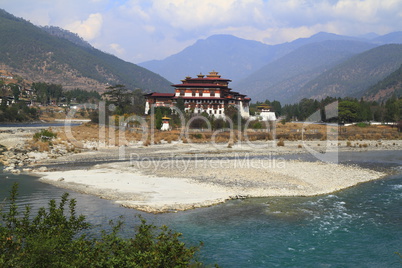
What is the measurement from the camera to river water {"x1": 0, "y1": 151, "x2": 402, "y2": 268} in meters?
13.9

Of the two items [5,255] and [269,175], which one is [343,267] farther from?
[269,175]

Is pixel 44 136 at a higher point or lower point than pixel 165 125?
lower

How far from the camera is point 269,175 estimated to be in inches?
1118

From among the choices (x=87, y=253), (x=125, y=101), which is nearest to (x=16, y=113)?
(x=125, y=101)

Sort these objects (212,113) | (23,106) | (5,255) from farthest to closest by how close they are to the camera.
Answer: (23,106) < (212,113) < (5,255)

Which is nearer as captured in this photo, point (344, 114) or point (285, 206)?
point (285, 206)

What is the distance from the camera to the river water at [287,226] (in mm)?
13914

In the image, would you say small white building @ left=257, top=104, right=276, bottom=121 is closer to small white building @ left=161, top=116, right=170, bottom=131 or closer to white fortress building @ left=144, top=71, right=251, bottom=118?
white fortress building @ left=144, top=71, right=251, bottom=118

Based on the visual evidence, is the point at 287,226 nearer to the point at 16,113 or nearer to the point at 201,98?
the point at 201,98

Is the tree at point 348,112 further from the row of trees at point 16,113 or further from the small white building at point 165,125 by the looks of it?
the row of trees at point 16,113

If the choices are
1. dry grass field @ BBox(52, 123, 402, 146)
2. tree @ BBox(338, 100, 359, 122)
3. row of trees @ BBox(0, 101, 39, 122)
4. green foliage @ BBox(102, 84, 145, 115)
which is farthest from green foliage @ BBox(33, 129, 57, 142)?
tree @ BBox(338, 100, 359, 122)

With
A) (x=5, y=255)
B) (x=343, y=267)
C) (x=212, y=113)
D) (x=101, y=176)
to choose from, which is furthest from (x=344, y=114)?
(x=5, y=255)

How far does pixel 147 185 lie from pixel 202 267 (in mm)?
12505

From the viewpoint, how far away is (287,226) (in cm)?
1719
